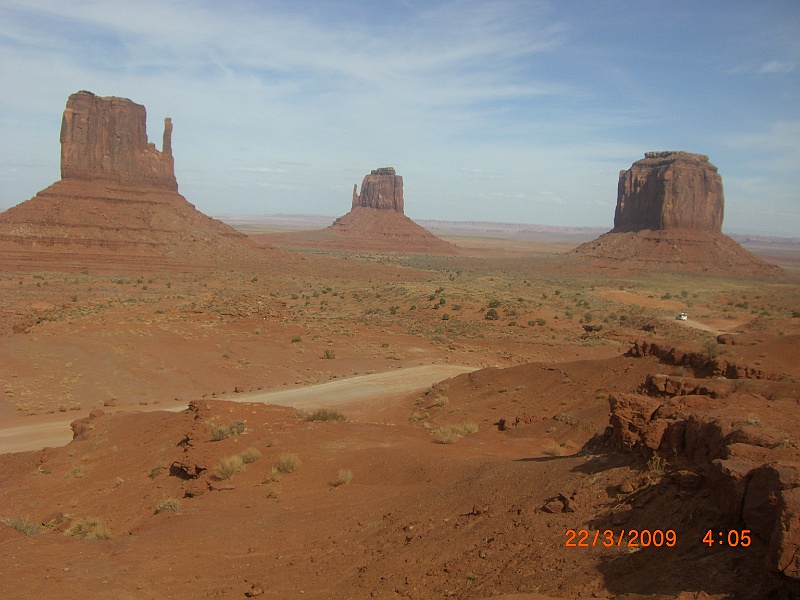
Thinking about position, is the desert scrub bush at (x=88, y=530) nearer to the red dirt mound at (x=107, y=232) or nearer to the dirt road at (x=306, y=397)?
the dirt road at (x=306, y=397)

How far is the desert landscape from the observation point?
6.28 meters

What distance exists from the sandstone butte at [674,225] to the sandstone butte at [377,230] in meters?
46.2

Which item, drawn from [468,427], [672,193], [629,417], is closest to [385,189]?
[672,193]

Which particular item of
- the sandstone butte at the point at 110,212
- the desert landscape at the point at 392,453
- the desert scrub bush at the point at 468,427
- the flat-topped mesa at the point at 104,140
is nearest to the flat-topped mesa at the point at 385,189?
the sandstone butte at the point at 110,212

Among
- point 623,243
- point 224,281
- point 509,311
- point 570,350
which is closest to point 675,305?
point 509,311

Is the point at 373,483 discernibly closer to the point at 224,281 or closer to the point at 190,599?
the point at 190,599

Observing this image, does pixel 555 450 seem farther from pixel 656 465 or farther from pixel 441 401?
pixel 441 401

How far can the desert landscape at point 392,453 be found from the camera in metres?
6.28

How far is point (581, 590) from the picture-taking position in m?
5.69

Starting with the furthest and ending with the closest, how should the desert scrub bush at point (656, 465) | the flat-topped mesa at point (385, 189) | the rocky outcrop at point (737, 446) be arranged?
the flat-topped mesa at point (385, 189)
the desert scrub bush at point (656, 465)
the rocky outcrop at point (737, 446)

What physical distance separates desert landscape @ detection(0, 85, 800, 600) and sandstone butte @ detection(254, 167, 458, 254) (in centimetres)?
9473

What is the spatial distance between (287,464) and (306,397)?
9723mm

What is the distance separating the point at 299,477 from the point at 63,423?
1080 cm
